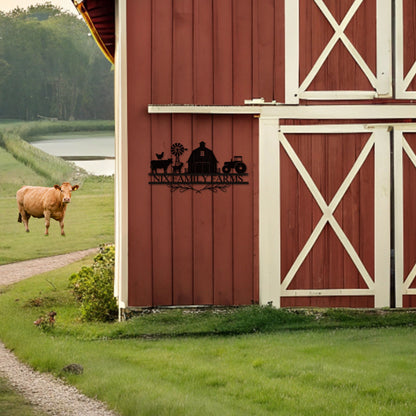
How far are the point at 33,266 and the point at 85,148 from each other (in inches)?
545

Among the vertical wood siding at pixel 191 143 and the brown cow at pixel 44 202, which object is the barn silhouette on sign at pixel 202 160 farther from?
the brown cow at pixel 44 202

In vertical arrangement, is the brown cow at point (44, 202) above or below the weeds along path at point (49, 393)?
above

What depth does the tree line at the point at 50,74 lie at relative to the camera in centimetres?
3803

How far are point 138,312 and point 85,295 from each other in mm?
1946

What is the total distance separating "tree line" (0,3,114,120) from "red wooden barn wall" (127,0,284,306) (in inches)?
1044

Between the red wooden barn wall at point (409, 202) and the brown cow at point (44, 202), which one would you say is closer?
the red wooden barn wall at point (409, 202)

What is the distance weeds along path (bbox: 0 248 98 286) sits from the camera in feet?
70.4

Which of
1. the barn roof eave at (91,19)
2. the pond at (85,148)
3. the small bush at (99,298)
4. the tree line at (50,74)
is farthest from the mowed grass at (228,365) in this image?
the tree line at (50,74)

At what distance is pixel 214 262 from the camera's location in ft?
39.5

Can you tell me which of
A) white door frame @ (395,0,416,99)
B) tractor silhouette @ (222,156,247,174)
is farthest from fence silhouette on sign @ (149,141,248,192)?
white door frame @ (395,0,416,99)

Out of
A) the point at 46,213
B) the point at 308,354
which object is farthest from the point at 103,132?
the point at 308,354

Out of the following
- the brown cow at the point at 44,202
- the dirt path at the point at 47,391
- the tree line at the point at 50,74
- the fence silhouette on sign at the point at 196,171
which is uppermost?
the tree line at the point at 50,74

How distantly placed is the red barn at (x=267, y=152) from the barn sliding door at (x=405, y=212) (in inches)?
0.8

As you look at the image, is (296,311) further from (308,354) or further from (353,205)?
(308,354)
